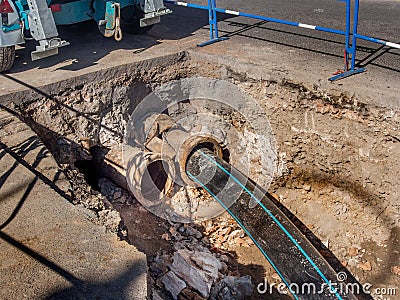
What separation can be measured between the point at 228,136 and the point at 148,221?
5.46 feet

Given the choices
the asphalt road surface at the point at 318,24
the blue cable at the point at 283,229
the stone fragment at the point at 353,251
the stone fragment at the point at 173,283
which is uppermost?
→ the asphalt road surface at the point at 318,24

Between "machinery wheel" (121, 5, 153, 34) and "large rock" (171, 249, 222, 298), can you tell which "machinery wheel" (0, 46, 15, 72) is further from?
"large rock" (171, 249, 222, 298)

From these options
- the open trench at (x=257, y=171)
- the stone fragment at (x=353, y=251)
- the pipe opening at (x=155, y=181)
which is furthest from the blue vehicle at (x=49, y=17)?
the stone fragment at (x=353, y=251)

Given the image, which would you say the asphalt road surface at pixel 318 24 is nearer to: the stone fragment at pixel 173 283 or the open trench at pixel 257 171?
the open trench at pixel 257 171

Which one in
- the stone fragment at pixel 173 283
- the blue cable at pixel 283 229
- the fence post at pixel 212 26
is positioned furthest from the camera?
the fence post at pixel 212 26

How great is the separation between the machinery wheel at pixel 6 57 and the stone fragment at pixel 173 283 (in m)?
3.27

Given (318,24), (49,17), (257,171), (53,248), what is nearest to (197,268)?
(257,171)

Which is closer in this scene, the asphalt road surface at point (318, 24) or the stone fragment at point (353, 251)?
the stone fragment at point (353, 251)

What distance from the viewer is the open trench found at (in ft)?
A: 16.6

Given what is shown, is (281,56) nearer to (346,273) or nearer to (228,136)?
(228,136)

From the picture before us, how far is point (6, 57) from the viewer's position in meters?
5.76

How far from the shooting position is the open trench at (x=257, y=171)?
5055 millimetres

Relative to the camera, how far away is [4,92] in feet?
17.3

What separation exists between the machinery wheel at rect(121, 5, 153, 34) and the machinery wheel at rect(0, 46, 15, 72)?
184 centimetres
